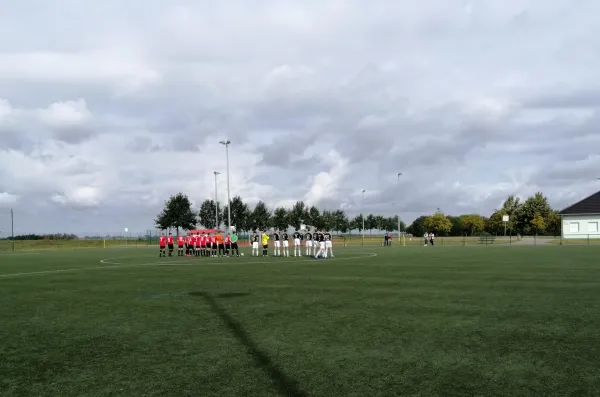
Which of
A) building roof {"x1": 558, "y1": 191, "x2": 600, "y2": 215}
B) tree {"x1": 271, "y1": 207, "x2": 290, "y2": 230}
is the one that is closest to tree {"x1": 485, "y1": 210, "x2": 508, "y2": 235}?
building roof {"x1": 558, "y1": 191, "x2": 600, "y2": 215}

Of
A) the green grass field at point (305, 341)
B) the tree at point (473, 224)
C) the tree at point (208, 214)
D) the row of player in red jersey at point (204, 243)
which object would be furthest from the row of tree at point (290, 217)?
the green grass field at point (305, 341)

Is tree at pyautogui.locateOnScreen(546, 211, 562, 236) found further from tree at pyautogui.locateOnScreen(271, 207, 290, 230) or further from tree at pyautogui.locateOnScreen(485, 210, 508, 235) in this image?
tree at pyautogui.locateOnScreen(271, 207, 290, 230)

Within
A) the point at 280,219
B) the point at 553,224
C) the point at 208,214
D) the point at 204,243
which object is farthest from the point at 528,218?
the point at 204,243

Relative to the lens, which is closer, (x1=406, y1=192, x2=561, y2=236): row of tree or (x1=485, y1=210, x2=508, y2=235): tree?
(x1=406, y1=192, x2=561, y2=236): row of tree

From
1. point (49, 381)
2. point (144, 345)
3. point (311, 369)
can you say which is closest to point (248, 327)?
point (144, 345)

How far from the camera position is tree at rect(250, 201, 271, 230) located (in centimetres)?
10281

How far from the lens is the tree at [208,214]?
102 metres

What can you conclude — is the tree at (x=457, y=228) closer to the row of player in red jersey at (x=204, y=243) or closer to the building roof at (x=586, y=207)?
the building roof at (x=586, y=207)

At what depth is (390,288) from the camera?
53.0 feet

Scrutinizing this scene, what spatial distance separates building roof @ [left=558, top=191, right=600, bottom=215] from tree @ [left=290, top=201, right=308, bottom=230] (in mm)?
51243

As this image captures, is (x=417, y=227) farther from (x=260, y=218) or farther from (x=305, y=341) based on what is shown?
(x=305, y=341)

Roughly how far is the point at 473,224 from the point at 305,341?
452 ft

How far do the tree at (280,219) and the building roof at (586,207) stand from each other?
174 feet

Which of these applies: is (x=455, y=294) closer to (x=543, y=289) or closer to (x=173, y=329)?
(x=543, y=289)
